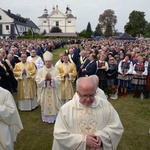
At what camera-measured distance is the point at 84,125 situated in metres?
3.13

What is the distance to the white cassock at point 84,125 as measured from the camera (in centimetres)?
304

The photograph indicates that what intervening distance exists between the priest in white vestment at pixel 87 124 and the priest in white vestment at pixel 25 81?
5.04 meters

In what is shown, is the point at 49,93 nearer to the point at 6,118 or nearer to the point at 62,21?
A: the point at 6,118

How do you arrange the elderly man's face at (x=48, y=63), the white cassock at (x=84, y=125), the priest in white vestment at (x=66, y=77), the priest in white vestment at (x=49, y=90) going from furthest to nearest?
the priest in white vestment at (x=66, y=77) < the priest in white vestment at (x=49, y=90) < the elderly man's face at (x=48, y=63) < the white cassock at (x=84, y=125)

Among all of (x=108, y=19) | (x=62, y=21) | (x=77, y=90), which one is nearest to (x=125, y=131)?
(x=77, y=90)

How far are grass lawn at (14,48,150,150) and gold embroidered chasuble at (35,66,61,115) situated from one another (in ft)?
1.65

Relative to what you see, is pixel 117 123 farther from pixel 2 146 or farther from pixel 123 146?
pixel 123 146

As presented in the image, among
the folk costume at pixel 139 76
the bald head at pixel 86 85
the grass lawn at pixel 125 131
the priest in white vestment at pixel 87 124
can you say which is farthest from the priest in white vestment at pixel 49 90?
the folk costume at pixel 139 76

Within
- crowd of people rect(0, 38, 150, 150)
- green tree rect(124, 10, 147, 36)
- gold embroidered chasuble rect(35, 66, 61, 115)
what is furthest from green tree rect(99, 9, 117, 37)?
gold embroidered chasuble rect(35, 66, 61, 115)

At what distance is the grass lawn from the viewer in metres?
5.62

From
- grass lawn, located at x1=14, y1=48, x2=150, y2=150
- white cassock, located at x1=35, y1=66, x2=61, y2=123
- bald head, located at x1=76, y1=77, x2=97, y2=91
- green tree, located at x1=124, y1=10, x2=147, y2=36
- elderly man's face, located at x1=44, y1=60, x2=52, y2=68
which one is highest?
green tree, located at x1=124, y1=10, x2=147, y2=36

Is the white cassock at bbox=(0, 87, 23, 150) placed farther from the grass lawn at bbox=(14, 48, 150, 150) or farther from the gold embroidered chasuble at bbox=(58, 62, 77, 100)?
the gold embroidered chasuble at bbox=(58, 62, 77, 100)

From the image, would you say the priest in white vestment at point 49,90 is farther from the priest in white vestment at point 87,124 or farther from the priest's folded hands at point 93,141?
the priest's folded hands at point 93,141

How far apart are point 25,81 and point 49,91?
1478 mm
